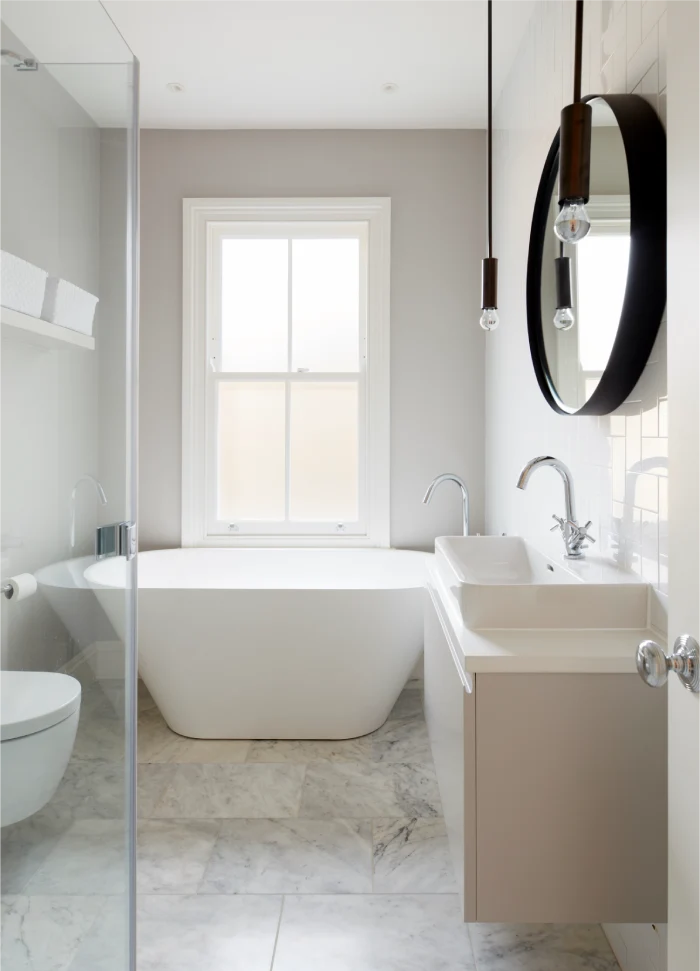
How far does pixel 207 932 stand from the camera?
1698 millimetres

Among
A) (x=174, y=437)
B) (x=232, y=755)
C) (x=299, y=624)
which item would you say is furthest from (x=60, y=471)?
(x=174, y=437)

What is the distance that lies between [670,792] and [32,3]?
149cm

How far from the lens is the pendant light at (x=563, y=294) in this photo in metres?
1.86

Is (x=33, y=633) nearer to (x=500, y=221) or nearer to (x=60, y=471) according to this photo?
(x=60, y=471)

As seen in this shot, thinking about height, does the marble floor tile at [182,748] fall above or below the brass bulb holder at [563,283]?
below

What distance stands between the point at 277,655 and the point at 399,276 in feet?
6.30

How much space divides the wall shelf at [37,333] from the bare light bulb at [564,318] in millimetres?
1230

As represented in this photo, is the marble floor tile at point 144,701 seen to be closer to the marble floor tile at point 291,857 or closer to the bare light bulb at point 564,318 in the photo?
the marble floor tile at point 291,857

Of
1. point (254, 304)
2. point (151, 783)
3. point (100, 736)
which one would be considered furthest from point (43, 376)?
point (254, 304)

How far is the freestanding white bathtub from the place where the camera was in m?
2.58

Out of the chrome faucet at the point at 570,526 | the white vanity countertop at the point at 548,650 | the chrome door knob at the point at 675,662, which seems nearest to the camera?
the chrome door knob at the point at 675,662

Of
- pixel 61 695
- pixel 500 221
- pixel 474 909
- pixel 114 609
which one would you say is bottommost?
pixel 474 909

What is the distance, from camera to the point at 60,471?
3.89 ft

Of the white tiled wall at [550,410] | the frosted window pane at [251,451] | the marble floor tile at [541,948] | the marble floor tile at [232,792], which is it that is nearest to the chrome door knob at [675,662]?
the white tiled wall at [550,410]
